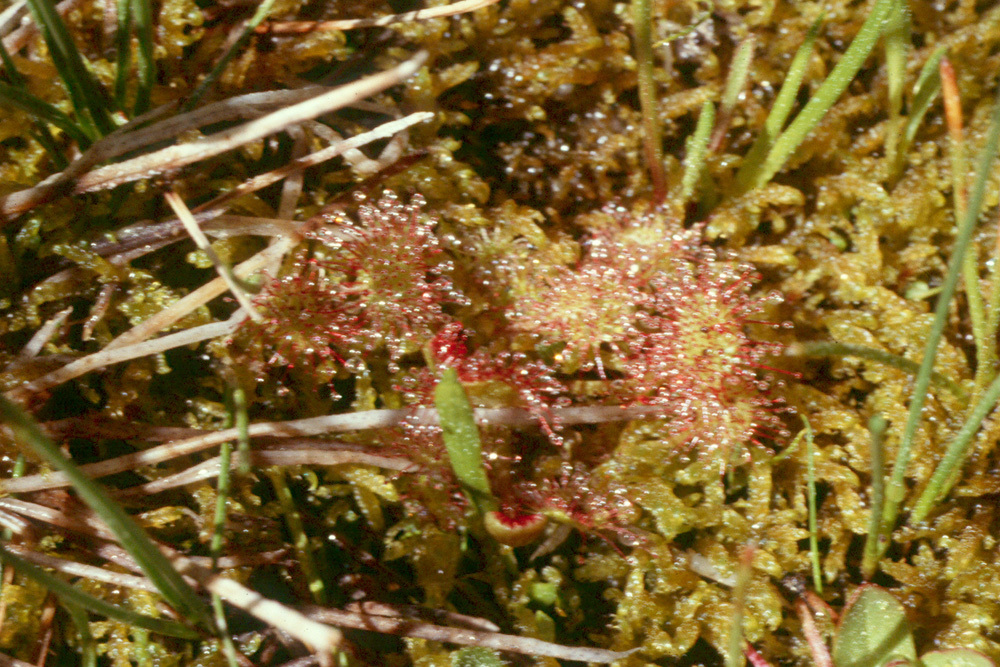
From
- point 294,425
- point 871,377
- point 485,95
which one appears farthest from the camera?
point 485,95

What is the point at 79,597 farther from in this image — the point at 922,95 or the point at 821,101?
the point at 922,95

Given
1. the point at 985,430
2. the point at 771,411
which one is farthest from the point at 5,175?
the point at 985,430

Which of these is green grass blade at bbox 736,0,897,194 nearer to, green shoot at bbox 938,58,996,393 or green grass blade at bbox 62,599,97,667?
green shoot at bbox 938,58,996,393

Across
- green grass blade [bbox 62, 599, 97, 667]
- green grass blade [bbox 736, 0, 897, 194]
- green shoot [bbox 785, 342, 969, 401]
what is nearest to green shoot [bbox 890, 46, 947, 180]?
green grass blade [bbox 736, 0, 897, 194]

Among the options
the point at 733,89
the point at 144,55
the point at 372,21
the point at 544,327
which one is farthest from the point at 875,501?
the point at 144,55

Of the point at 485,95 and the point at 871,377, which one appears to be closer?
the point at 871,377

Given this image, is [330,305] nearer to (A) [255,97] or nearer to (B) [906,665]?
(A) [255,97]
